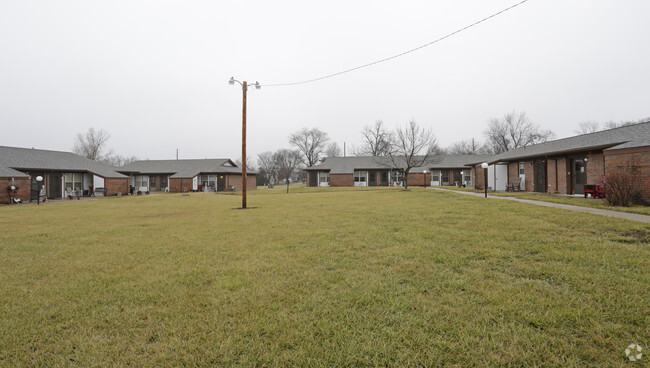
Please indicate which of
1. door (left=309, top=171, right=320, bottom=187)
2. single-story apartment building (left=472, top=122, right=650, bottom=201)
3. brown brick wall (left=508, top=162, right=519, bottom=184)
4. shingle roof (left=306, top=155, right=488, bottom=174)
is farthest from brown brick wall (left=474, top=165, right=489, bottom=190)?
door (left=309, top=171, right=320, bottom=187)

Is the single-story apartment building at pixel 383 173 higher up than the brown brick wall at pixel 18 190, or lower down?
higher up

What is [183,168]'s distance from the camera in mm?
44344

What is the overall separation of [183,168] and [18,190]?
21.7 meters

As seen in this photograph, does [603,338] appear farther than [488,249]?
No

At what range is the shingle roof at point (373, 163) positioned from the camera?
4403 centimetres

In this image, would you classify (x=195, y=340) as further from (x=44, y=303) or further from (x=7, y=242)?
(x=7, y=242)

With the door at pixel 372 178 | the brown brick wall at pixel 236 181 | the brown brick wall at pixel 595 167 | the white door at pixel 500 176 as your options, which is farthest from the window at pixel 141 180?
the brown brick wall at pixel 595 167

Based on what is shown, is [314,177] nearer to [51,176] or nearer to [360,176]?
[360,176]

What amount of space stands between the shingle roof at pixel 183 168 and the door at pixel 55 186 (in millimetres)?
13018

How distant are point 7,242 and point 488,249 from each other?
11281 millimetres

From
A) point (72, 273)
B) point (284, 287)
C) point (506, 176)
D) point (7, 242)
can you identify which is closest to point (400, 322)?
point (284, 287)

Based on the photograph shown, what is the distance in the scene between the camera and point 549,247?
5133mm

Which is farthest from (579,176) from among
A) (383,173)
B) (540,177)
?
(383,173)

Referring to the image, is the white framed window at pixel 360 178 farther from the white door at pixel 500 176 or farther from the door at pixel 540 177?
the door at pixel 540 177
